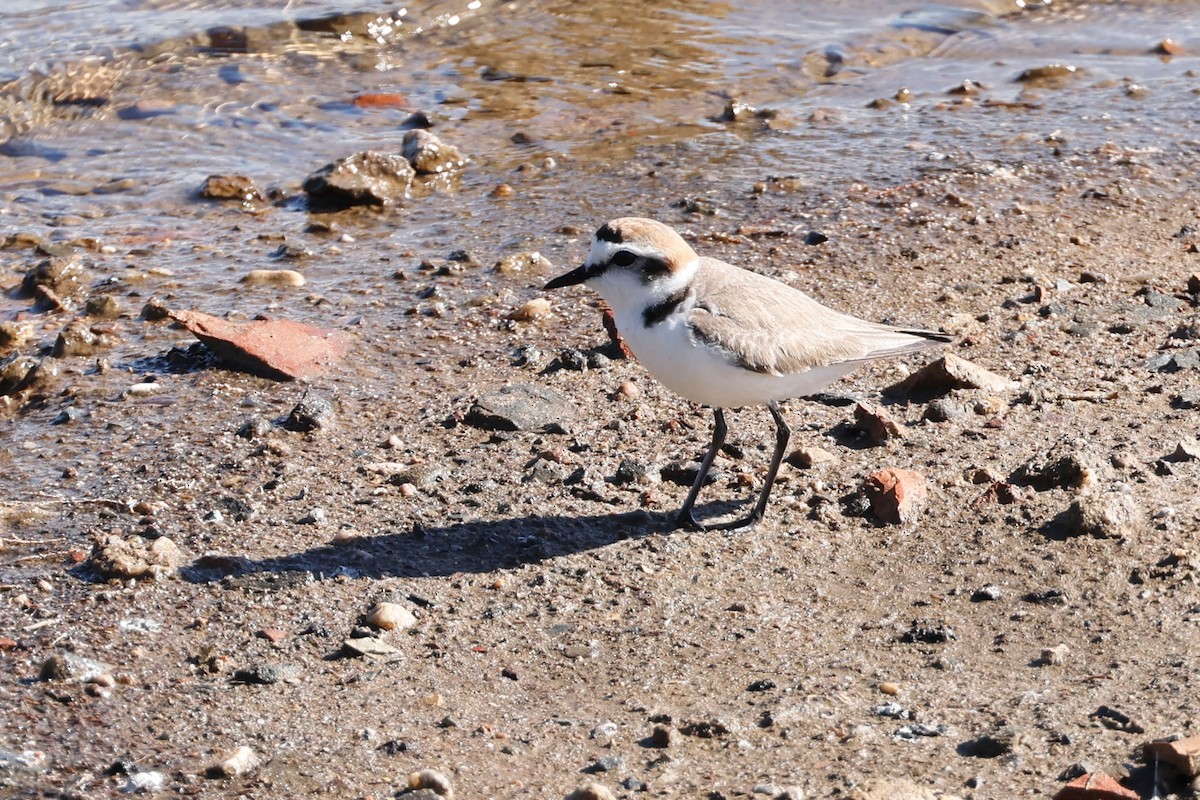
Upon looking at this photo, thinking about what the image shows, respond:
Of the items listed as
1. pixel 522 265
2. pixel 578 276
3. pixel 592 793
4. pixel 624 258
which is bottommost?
pixel 592 793

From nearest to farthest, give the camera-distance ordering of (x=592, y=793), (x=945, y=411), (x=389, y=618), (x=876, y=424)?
1. (x=592, y=793)
2. (x=389, y=618)
3. (x=876, y=424)
4. (x=945, y=411)

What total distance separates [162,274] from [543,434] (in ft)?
9.49

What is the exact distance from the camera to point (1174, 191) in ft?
27.4

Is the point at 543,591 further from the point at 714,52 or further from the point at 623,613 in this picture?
the point at 714,52

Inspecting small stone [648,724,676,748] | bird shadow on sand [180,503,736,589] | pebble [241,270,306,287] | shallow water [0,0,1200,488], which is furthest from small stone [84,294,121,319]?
small stone [648,724,676,748]

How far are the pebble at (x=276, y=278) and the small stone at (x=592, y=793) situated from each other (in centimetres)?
444

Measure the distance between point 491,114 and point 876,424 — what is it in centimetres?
532

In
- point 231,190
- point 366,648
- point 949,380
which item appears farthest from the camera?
point 231,190

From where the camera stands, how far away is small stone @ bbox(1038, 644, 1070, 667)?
168 inches

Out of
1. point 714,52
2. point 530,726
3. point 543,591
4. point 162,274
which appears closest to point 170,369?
point 162,274

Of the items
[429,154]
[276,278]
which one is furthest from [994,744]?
[429,154]

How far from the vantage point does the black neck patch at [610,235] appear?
529cm

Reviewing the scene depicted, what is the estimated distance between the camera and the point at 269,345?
6.56 m

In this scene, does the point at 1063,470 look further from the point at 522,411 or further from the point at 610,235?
the point at 522,411
